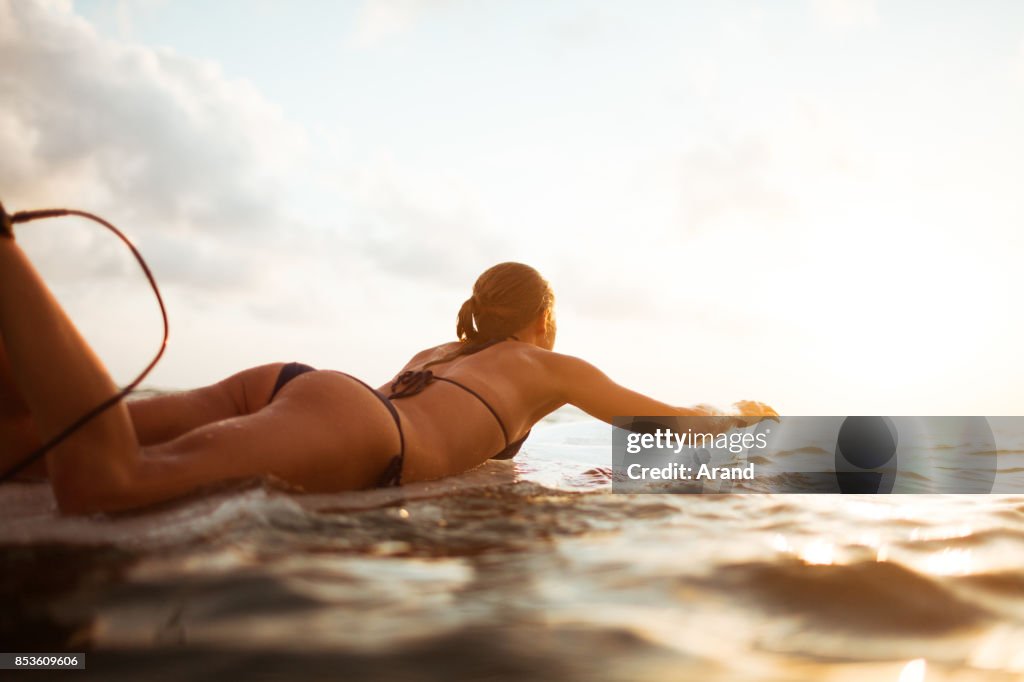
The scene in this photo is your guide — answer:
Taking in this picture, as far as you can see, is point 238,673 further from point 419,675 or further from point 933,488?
point 933,488

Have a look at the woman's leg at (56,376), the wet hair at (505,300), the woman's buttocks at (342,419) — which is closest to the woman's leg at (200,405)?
the woman's buttocks at (342,419)

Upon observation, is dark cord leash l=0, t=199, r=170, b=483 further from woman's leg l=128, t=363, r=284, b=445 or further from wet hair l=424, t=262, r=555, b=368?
wet hair l=424, t=262, r=555, b=368

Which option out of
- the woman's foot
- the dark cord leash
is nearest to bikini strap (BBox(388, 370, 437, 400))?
the dark cord leash

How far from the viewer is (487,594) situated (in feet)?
4.89

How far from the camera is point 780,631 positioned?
1.41 meters

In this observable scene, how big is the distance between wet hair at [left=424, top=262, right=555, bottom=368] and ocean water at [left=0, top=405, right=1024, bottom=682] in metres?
1.30

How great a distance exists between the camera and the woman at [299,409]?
1728mm

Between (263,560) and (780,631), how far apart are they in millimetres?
1145

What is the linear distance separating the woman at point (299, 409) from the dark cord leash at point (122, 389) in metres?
0.02

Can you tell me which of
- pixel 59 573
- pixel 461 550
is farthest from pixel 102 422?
pixel 461 550

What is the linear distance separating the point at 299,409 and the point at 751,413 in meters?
2.32

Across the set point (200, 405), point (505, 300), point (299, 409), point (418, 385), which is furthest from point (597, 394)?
point (200, 405)

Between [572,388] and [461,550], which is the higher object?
[572,388]

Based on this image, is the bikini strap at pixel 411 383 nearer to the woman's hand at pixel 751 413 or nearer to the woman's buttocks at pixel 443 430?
the woman's buttocks at pixel 443 430
